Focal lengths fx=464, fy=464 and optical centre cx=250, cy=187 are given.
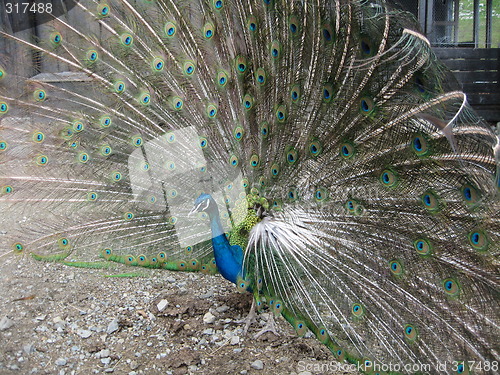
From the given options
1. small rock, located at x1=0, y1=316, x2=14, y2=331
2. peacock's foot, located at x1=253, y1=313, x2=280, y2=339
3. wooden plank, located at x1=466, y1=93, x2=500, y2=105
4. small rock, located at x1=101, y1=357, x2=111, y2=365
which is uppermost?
wooden plank, located at x1=466, y1=93, x2=500, y2=105

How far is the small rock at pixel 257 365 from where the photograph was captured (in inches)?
107

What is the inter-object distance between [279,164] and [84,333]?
1.68 meters

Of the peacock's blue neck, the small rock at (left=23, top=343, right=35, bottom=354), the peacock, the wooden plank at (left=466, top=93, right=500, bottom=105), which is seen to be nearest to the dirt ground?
the small rock at (left=23, top=343, right=35, bottom=354)

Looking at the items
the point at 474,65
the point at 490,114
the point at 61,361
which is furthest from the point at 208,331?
the point at 474,65

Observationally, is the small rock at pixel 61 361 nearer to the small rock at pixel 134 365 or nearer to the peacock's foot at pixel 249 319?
the small rock at pixel 134 365

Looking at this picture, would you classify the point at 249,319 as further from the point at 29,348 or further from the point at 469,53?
the point at 469,53

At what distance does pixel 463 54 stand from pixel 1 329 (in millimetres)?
6729

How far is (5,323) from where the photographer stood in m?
3.01

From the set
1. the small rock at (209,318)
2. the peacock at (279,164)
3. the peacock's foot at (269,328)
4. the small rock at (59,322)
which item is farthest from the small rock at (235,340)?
the small rock at (59,322)

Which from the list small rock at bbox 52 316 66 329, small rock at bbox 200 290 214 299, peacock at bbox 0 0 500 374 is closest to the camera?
peacock at bbox 0 0 500 374

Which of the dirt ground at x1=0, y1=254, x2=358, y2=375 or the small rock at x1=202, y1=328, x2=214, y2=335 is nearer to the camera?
the dirt ground at x1=0, y1=254, x2=358, y2=375

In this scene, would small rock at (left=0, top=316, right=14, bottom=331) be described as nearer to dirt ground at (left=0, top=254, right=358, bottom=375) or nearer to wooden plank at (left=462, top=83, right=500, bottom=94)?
dirt ground at (left=0, top=254, right=358, bottom=375)

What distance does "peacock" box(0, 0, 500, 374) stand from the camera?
2.12 metres

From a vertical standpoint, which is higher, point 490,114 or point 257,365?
point 490,114
